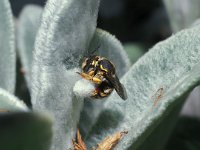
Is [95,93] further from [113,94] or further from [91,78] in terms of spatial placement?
[113,94]

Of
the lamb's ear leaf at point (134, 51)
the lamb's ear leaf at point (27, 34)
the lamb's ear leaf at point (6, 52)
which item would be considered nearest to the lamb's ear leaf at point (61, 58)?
the lamb's ear leaf at point (6, 52)

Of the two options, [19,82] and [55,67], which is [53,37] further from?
[19,82]

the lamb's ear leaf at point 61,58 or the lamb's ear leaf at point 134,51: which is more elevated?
the lamb's ear leaf at point 61,58

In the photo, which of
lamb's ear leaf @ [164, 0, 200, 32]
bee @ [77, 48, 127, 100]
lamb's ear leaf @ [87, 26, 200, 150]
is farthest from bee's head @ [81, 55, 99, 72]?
lamb's ear leaf @ [164, 0, 200, 32]

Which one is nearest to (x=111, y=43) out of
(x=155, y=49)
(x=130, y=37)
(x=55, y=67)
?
(x=155, y=49)

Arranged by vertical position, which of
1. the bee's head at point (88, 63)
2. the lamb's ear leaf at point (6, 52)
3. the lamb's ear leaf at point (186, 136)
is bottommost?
the lamb's ear leaf at point (186, 136)

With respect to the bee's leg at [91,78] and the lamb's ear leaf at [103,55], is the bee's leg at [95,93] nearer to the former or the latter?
the bee's leg at [91,78]

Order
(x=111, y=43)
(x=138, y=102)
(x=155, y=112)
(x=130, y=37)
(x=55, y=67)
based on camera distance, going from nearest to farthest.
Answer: (x=155, y=112) → (x=55, y=67) → (x=138, y=102) → (x=111, y=43) → (x=130, y=37)

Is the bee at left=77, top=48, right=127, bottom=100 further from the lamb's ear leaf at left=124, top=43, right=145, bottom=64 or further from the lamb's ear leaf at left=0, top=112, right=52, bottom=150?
the lamb's ear leaf at left=124, top=43, right=145, bottom=64
